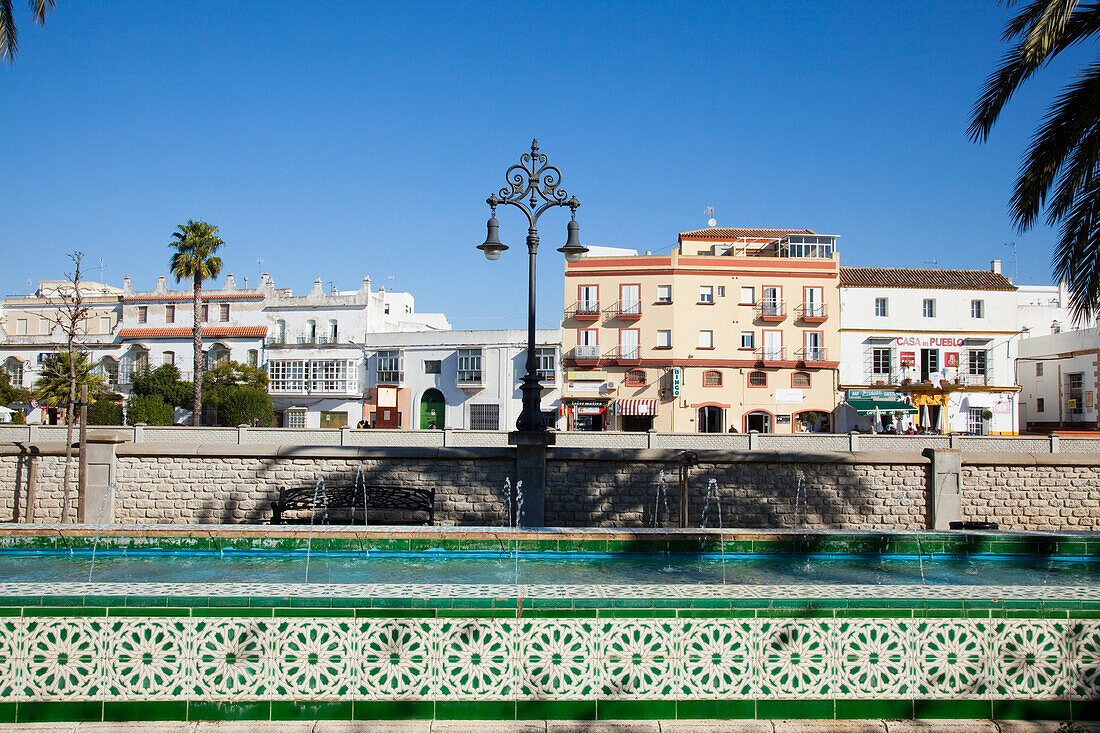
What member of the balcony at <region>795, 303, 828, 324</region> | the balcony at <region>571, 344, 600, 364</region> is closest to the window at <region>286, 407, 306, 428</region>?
the balcony at <region>571, 344, 600, 364</region>

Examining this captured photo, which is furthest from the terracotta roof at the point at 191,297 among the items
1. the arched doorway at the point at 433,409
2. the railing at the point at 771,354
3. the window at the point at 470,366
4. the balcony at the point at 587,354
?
the railing at the point at 771,354

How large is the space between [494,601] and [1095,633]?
349 centimetres

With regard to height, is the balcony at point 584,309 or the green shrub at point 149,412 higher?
the balcony at point 584,309

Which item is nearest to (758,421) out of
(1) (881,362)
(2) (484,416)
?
(1) (881,362)

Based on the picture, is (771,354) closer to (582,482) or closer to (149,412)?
(582,482)

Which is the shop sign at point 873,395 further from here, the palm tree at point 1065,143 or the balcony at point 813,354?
the palm tree at point 1065,143

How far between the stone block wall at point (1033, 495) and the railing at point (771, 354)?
2838 cm

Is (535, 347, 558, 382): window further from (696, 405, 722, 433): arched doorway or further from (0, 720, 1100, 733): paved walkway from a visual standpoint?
(0, 720, 1100, 733): paved walkway

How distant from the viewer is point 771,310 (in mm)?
43375

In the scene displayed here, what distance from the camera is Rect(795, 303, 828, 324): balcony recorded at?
42.8 meters

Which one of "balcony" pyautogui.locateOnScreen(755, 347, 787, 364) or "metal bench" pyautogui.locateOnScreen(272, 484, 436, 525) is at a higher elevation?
"balcony" pyautogui.locateOnScreen(755, 347, 787, 364)

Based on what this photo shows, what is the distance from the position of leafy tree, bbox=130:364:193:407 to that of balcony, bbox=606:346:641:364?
83.1 feet

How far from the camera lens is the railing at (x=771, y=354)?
42938 millimetres

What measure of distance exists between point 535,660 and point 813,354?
40.8 m
